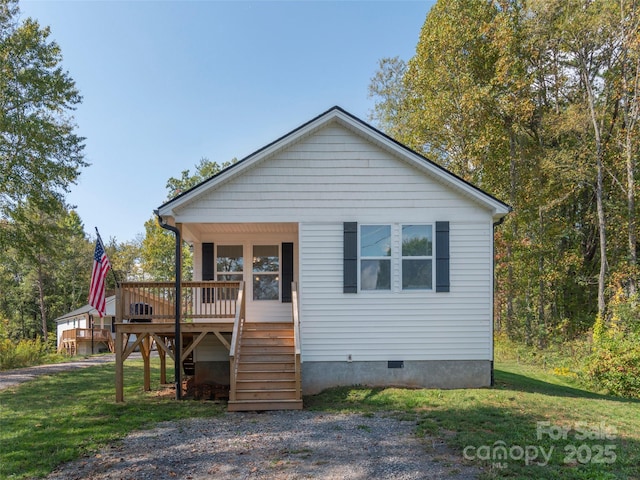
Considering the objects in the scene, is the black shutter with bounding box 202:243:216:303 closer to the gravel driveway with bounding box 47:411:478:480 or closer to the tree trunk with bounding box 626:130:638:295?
the gravel driveway with bounding box 47:411:478:480

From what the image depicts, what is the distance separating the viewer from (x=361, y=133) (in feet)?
31.8

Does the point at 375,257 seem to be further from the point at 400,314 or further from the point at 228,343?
the point at 228,343

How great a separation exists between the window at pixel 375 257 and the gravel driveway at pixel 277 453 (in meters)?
3.27

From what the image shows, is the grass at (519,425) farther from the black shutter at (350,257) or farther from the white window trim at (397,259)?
the black shutter at (350,257)

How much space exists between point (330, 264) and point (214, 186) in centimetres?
310

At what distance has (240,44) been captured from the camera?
50.5ft

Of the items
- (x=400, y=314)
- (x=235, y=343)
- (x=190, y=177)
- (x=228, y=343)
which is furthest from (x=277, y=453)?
(x=190, y=177)

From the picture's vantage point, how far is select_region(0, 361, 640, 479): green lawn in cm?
497

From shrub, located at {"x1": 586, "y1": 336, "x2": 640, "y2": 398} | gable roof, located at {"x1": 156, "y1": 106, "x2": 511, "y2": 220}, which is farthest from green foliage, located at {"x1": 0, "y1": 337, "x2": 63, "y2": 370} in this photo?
shrub, located at {"x1": 586, "y1": 336, "x2": 640, "y2": 398}

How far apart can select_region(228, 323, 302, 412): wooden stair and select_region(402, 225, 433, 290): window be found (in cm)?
297

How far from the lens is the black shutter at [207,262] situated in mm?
11398

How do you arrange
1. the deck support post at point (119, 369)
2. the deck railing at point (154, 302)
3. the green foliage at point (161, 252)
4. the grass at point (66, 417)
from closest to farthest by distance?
the grass at point (66, 417)
the deck support post at point (119, 369)
the deck railing at point (154, 302)
the green foliage at point (161, 252)

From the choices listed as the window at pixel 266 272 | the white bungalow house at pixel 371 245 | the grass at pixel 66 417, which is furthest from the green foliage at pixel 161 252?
the white bungalow house at pixel 371 245

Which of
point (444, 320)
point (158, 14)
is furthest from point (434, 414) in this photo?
point (158, 14)
